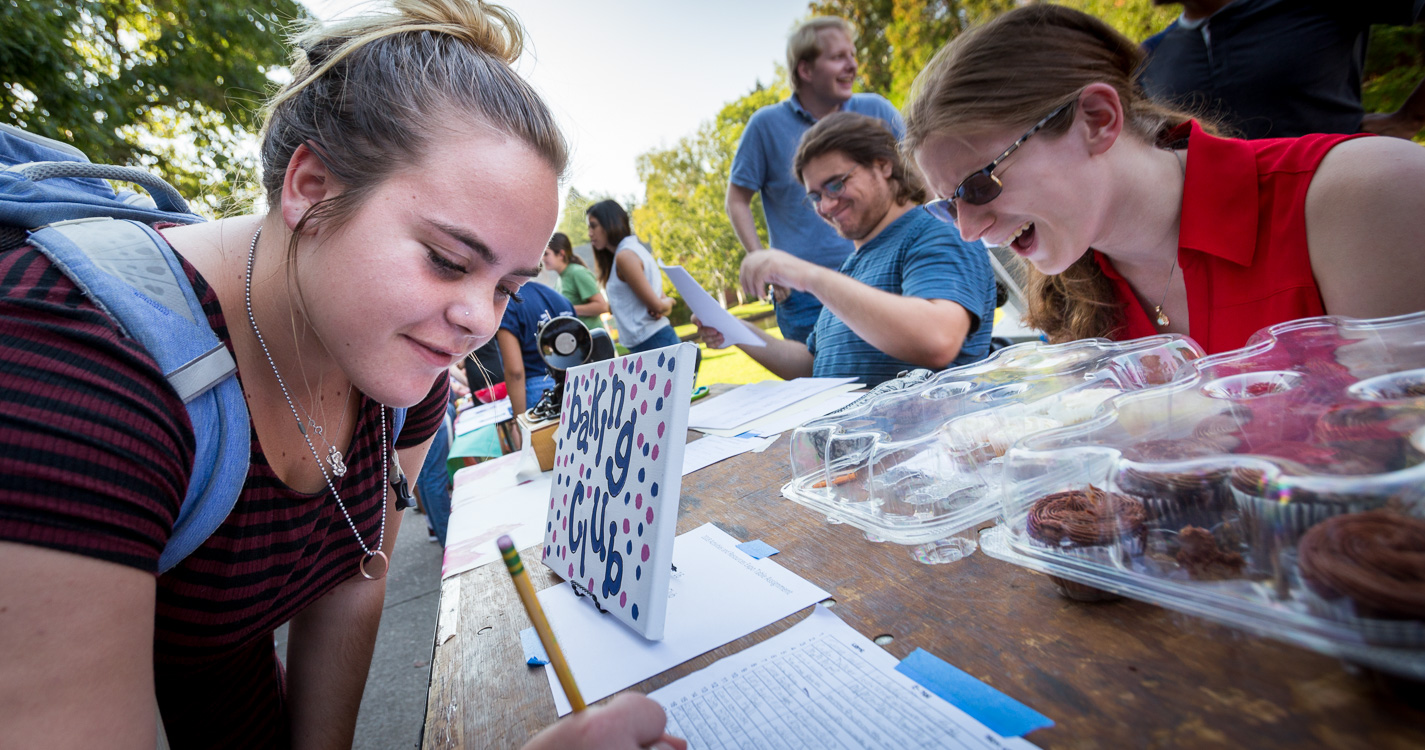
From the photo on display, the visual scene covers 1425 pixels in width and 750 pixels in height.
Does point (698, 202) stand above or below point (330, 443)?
above

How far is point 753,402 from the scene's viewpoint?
81.5 inches

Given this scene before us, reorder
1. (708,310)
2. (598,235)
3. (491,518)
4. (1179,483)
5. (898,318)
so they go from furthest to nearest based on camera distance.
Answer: (598,235), (708,310), (898,318), (491,518), (1179,483)

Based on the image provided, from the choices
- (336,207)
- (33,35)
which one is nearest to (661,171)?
(33,35)

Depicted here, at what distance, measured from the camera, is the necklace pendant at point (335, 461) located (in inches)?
46.8

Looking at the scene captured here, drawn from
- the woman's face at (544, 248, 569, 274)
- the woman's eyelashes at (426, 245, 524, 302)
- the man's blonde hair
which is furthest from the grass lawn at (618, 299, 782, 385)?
the woman's eyelashes at (426, 245, 524, 302)

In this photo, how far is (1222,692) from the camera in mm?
522

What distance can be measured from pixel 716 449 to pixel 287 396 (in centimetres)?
100

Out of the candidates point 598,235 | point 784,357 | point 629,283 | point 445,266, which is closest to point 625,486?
point 445,266

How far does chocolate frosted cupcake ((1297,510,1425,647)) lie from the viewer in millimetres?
429

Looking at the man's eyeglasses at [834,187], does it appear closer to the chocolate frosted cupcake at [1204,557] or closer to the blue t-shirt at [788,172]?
the blue t-shirt at [788,172]

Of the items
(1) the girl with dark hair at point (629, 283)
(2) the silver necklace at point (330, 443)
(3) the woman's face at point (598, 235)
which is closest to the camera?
(2) the silver necklace at point (330, 443)

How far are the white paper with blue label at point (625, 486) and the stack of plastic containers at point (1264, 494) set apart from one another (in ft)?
1.49

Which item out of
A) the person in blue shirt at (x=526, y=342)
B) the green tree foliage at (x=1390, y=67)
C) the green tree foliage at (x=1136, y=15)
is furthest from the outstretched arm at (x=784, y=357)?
the green tree foliage at (x=1136, y=15)

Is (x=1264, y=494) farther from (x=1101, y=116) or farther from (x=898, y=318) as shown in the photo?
(x=898, y=318)
